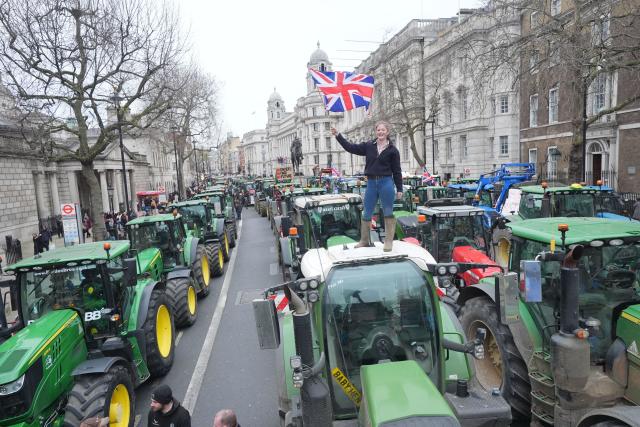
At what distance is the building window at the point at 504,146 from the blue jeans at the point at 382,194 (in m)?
31.1

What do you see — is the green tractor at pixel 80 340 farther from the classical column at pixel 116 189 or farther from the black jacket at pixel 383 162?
the classical column at pixel 116 189

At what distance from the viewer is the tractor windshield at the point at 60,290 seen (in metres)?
5.92

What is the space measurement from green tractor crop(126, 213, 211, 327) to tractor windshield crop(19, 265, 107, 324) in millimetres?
2823

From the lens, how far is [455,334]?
4.59 meters

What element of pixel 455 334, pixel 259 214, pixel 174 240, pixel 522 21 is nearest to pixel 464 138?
pixel 522 21

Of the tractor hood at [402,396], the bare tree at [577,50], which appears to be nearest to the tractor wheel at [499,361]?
the tractor hood at [402,396]

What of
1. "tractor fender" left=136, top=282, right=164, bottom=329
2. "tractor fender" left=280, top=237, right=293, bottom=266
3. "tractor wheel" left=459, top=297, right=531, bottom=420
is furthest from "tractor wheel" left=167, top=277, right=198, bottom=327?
"tractor wheel" left=459, top=297, right=531, bottom=420

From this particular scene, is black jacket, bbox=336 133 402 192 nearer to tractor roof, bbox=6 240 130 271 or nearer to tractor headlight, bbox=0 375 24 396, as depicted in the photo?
tractor roof, bbox=6 240 130 271

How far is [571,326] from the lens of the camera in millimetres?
4086

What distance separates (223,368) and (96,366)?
2734mm

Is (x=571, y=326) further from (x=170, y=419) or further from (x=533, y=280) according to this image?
(x=170, y=419)

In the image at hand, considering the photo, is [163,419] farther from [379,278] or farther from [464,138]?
[464,138]

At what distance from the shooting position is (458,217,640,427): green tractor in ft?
13.3

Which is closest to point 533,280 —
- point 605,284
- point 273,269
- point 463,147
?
point 605,284
